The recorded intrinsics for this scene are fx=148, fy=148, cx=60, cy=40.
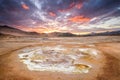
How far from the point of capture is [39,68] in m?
5.46

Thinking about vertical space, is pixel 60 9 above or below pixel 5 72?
above

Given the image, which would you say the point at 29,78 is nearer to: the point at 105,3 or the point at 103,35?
the point at 105,3

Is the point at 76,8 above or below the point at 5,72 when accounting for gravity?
above

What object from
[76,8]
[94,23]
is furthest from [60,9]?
[94,23]

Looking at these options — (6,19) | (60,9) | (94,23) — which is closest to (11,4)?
(6,19)

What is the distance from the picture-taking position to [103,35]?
58.3 ft

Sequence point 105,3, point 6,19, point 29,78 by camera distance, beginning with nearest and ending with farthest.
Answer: point 29,78
point 105,3
point 6,19

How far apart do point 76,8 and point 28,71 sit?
1091 centimetres

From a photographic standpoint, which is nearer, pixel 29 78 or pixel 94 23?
pixel 29 78

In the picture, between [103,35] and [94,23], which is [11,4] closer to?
[94,23]

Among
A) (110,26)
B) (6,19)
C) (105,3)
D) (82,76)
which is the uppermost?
(105,3)

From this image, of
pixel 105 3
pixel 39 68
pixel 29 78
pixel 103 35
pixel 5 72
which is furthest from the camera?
pixel 103 35

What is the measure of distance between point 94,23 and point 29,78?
12.6 m

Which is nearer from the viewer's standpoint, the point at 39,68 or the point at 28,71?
the point at 28,71
